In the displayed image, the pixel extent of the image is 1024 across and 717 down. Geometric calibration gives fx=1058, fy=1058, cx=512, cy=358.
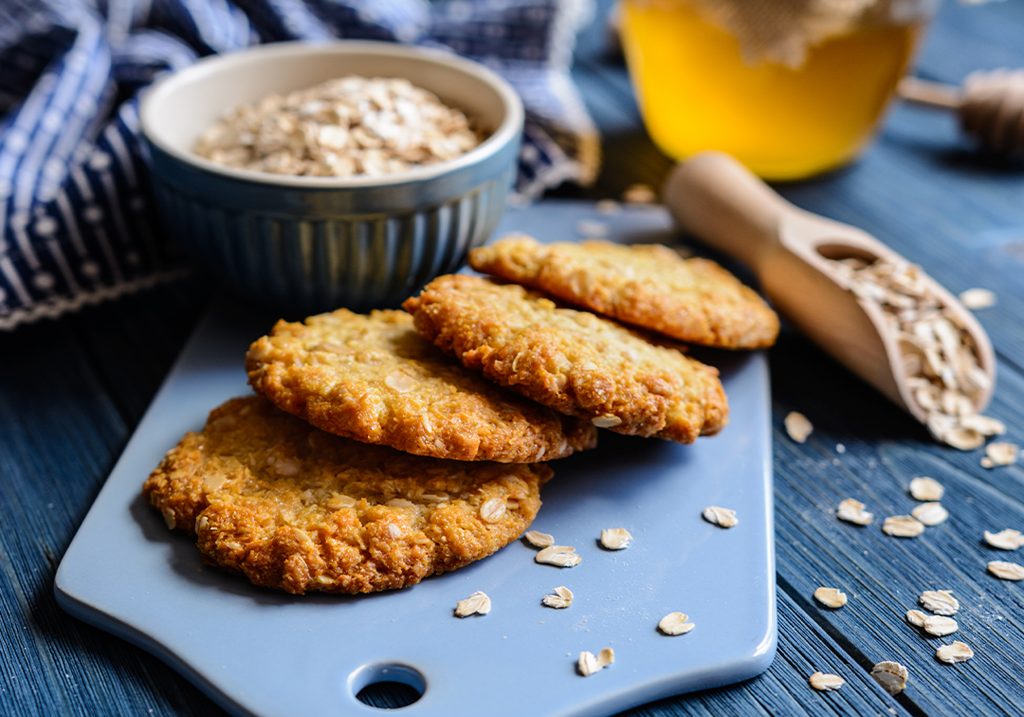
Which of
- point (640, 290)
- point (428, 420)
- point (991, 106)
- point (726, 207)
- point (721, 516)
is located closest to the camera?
point (428, 420)

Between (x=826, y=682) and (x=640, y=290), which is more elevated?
(x=640, y=290)

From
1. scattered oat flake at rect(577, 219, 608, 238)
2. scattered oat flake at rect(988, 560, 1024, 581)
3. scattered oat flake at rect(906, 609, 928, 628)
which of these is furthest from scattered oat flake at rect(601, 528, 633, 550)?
scattered oat flake at rect(577, 219, 608, 238)

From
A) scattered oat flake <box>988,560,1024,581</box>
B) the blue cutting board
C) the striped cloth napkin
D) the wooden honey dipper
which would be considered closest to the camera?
the blue cutting board

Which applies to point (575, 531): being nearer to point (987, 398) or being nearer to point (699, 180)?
point (987, 398)

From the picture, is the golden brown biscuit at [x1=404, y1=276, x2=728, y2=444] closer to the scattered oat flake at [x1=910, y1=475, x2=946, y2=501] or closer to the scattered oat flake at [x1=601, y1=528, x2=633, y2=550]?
the scattered oat flake at [x1=601, y1=528, x2=633, y2=550]

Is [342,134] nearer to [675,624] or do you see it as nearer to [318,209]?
[318,209]

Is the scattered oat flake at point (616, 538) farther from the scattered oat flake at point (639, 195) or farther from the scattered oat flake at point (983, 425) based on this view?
the scattered oat flake at point (639, 195)

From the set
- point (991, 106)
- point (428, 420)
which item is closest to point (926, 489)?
point (428, 420)
